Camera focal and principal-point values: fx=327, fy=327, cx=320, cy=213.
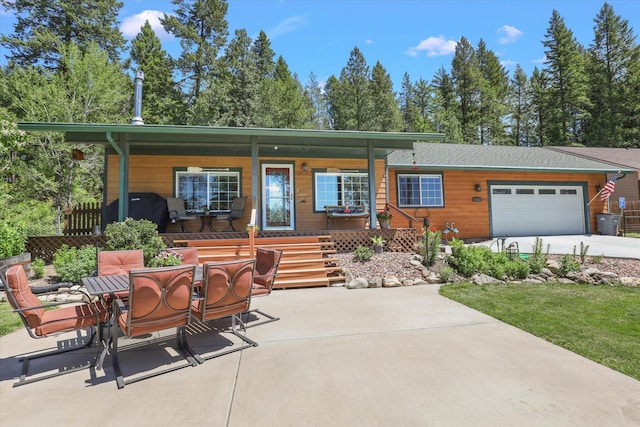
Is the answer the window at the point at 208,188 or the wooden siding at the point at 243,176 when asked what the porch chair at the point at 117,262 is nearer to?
the wooden siding at the point at 243,176

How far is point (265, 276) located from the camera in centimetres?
409

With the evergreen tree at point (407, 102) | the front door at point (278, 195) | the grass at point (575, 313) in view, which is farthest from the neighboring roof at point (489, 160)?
the evergreen tree at point (407, 102)

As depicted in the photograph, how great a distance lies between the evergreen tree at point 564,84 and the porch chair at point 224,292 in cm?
3141

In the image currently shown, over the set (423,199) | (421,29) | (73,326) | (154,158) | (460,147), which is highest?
(421,29)

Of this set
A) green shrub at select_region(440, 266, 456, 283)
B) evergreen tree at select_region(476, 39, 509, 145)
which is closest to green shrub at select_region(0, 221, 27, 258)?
green shrub at select_region(440, 266, 456, 283)

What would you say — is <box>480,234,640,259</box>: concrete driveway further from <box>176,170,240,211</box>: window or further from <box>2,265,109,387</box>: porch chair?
<box>2,265,109,387</box>: porch chair

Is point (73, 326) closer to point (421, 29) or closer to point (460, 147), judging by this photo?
point (421, 29)

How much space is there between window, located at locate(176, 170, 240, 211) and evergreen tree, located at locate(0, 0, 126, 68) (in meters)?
13.8

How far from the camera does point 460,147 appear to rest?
14375 millimetres

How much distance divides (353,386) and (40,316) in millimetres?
2682

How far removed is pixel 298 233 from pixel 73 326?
5.24m

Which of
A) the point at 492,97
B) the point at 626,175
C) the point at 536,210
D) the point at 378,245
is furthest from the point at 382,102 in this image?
the point at 378,245

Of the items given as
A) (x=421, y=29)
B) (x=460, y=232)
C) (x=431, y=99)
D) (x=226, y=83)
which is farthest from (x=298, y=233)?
(x=431, y=99)

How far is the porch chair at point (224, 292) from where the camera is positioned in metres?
2.99
